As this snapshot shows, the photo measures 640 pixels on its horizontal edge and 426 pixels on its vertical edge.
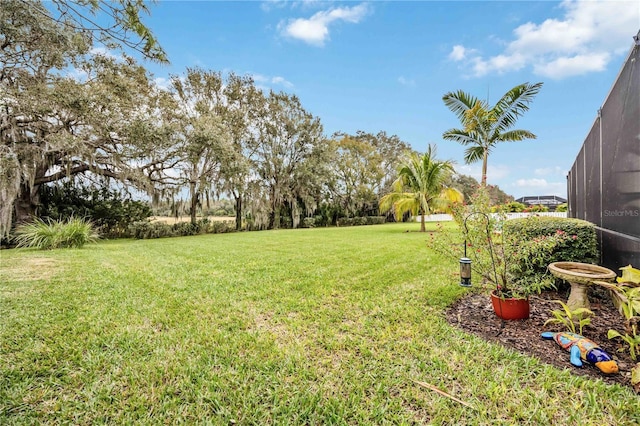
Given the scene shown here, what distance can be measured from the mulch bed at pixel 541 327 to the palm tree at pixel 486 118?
22.0 feet

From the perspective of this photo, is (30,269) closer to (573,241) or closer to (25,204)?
(25,204)

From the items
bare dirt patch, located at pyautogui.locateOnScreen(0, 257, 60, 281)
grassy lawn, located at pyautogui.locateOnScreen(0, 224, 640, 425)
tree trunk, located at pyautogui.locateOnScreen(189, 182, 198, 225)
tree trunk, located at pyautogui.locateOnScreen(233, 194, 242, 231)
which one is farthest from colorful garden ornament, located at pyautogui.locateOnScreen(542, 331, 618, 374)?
tree trunk, located at pyautogui.locateOnScreen(233, 194, 242, 231)

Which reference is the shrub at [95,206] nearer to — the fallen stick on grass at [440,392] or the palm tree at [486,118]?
the fallen stick on grass at [440,392]

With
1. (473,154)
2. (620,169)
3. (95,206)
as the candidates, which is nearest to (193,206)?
(95,206)

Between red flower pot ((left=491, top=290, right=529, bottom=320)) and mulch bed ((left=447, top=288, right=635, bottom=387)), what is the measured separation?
0.05 meters

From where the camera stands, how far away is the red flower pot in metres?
2.47

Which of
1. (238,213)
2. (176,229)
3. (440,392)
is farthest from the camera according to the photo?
(238,213)

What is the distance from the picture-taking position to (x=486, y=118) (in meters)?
9.05

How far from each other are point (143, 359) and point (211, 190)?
11.7m

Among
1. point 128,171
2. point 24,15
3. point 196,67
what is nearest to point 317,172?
point 196,67

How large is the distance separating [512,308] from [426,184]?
10099 millimetres

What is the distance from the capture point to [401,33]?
6.93 meters

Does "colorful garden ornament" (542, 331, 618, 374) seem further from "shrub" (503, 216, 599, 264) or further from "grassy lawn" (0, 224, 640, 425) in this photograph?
"shrub" (503, 216, 599, 264)

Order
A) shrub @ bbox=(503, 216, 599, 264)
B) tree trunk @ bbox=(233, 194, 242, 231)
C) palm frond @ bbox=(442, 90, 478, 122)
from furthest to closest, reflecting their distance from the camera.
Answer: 1. tree trunk @ bbox=(233, 194, 242, 231)
2. palm frond @ bbox=(442, 90, 478, 122)
3. shrub @ bbox=(503, 216, 599, 264)
